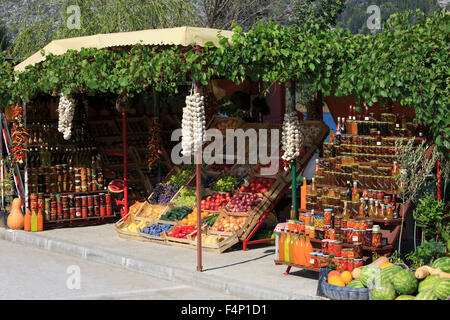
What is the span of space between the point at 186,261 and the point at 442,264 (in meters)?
4.38

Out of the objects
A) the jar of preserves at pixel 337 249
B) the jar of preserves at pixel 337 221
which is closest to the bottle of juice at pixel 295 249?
the jar of preserves at pixel 337 221

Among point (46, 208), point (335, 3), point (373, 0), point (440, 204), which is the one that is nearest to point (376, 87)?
point (440, 204)

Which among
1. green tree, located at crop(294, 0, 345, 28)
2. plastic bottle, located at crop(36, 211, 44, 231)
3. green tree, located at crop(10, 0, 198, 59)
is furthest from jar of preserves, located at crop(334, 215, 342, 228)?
green tree, located at crop(294, 0, 345, 28)

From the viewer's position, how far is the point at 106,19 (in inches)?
906

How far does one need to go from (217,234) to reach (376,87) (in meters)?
4.55

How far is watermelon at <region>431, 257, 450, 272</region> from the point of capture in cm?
873

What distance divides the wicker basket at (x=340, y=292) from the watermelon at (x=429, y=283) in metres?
0.61

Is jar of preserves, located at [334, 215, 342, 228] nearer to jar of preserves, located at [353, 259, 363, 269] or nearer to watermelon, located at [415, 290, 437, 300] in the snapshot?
jar of preserves, located at [353, 259, 363, 269]

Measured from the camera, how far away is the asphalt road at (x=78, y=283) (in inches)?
387

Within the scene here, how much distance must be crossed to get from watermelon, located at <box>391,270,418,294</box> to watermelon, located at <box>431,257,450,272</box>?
0.54m

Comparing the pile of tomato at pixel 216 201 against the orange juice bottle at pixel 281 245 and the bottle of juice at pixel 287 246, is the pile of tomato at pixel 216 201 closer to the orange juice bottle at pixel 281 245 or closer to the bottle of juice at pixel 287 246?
the orange juice bottle at pixel 281 245

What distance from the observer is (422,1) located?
85312 millimetres

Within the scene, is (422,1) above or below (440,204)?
above

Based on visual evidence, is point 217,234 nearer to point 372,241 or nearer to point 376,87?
point 372,241
